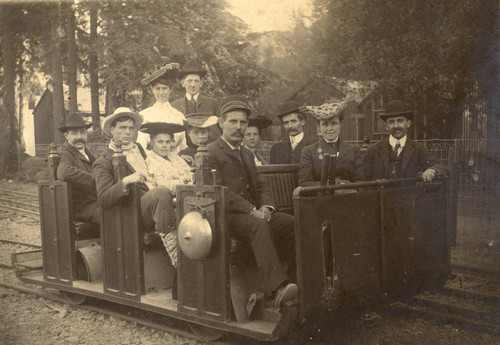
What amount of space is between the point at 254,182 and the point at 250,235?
2.29ft

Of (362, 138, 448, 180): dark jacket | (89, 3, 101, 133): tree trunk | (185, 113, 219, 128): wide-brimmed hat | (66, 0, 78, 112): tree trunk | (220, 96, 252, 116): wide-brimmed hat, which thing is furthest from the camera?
(89, 3, 101, 133): tree trunk

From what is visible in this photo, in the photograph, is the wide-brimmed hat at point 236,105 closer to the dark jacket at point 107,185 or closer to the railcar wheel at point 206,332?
the dark jacket at point 107,185

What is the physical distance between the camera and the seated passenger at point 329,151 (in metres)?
4.88

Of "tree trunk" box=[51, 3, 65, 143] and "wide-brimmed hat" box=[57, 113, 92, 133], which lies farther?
"tree trunk" box=[51, 3, 65, 143]

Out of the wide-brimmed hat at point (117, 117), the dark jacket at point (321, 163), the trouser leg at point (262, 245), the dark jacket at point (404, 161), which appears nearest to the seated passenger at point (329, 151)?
the dark jacket at point (321, 163)

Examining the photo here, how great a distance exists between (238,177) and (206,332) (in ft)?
4.14

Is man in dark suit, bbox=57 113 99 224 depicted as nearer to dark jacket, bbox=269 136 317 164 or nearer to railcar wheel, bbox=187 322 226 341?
railcar wheel, bbox=187 322 226 341

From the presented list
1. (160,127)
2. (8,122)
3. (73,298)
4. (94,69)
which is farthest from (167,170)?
(8,122)

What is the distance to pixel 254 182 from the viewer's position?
15.0ft

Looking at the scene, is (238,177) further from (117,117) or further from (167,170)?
(117,117)

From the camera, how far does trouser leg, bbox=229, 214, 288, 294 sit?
149 inches

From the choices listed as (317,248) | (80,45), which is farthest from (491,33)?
(80,45)

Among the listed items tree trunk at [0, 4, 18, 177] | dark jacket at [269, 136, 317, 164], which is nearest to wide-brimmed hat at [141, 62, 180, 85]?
dark jacket at [269, 136, 317, 164]

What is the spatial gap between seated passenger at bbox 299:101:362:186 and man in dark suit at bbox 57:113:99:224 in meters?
2.19
